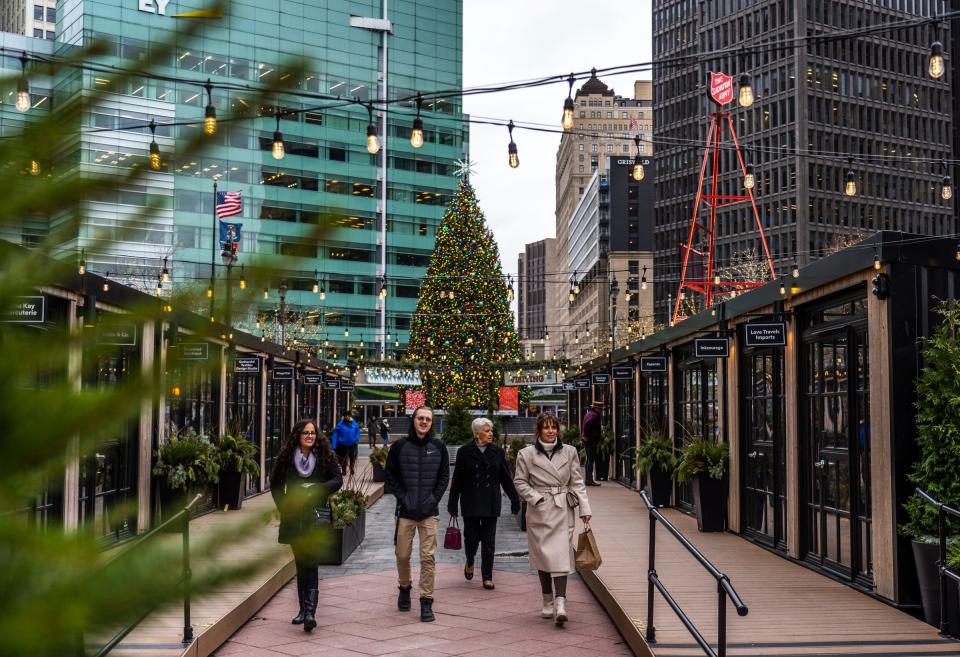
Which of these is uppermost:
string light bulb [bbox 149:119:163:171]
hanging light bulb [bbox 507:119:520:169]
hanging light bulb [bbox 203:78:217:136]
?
hanging light bulb [bbox 507:119:520:169]

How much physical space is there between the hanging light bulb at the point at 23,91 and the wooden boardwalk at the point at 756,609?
6870mm

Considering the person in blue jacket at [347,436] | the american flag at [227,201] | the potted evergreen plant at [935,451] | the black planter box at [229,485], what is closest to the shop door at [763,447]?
the potted evergreen plant at [935,451]

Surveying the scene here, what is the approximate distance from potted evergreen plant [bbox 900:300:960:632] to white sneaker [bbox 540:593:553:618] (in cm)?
295

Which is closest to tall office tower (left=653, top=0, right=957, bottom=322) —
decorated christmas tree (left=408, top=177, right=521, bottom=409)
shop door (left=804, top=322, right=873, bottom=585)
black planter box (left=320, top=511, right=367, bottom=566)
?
decorated christmas tree (left=408, top=177, right=521, bottom=409)

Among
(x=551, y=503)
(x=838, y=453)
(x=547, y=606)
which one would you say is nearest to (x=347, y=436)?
(x=838, y=453)

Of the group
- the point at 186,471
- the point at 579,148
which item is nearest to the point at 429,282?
the point at 186,471

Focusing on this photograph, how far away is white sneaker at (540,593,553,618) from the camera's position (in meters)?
8.97

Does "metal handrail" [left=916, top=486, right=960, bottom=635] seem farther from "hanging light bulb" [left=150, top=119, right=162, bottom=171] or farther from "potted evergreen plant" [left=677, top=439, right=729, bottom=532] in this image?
"hanging light bulb" [left=150, top=119, right=162, bottom=171]

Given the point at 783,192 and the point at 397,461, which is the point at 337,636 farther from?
the point at 783,192

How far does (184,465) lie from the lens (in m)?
13.7

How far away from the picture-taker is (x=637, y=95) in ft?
576

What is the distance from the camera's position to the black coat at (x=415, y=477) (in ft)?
30.4

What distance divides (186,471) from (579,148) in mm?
160818

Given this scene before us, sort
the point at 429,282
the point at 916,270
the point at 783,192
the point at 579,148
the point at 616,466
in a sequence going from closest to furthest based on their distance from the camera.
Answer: the point at 916,270, the point at 616,466, the point at 429,282, the point at 783,192, the point at 579,148
